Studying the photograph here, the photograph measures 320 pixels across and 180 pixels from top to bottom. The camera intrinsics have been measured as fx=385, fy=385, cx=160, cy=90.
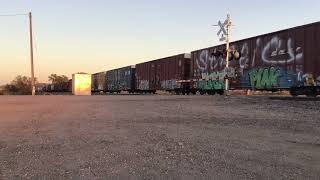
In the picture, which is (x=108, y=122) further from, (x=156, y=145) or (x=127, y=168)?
(x=127, y=168)

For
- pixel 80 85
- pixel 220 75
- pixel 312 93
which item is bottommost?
pixel 312 93

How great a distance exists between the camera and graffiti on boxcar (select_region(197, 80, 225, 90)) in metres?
29.2

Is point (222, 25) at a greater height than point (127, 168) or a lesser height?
greater

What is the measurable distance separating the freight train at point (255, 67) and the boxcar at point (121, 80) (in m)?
7.43

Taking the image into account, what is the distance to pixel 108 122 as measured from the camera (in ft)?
33.8

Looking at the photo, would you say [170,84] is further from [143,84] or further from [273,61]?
[273,61]

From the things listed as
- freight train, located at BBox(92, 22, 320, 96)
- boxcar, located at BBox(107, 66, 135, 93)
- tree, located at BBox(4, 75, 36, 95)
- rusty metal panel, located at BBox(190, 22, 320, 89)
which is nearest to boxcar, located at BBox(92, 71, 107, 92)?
boxcar, located at BBox(107, 66, 135, 93)

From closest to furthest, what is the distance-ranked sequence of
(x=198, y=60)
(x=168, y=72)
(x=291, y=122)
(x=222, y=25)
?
(x=291, y=122)
(x=222, y=25)
(x=198, y=60)
(x=168, y=72)

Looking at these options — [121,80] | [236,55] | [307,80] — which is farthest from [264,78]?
[121,80]

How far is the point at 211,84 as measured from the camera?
30.6 m

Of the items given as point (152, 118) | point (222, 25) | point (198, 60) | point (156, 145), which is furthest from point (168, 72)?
point (156, 145)

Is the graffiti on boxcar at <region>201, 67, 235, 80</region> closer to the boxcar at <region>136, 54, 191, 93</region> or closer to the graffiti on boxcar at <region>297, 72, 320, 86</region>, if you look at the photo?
the boxcar at <region>136, 54, 191, 93</region>

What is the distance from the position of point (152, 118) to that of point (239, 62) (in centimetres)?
1677

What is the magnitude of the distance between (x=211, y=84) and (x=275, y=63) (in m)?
8.31
